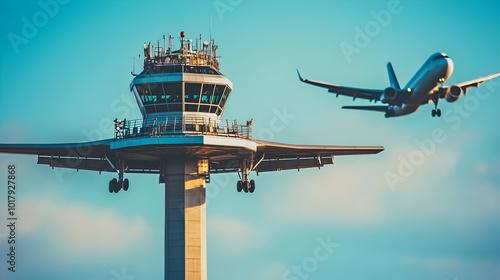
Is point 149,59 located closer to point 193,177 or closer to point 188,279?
point 193,177

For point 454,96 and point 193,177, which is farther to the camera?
point 193,177

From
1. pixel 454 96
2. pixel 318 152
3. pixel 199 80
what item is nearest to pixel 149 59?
pixel 199 80

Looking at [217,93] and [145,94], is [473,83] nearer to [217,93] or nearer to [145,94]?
[217,93]

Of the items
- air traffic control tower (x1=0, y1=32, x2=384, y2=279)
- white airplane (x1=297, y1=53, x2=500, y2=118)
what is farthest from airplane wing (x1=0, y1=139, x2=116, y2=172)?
white airplane (x1=297, y1=53, x2=500, y2=118)

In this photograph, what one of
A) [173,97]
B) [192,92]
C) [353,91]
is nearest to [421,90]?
[353,91]

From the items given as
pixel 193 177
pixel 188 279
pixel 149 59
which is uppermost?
pixel 149 59

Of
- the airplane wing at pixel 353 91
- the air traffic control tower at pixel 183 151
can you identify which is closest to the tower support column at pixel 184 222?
the air traffic control tower at pixel 183 151
